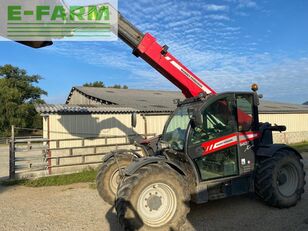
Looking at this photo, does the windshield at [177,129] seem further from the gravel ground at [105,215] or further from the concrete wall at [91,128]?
the concrete wall at [91,128]

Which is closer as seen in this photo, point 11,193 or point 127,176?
point 127,176

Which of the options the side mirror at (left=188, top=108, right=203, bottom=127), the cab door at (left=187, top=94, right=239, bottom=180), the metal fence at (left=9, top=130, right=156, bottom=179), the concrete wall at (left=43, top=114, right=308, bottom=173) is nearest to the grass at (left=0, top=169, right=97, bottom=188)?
the metal fence at (left=9, top=130, right=156, bottom=179)

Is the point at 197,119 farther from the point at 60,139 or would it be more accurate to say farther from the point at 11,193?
the point at 60,139

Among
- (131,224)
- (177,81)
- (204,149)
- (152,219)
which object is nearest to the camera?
(131,224)

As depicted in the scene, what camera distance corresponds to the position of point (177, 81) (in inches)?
257

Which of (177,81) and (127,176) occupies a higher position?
(177,81)

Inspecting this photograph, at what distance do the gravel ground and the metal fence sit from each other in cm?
318

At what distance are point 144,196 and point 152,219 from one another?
0.40 m

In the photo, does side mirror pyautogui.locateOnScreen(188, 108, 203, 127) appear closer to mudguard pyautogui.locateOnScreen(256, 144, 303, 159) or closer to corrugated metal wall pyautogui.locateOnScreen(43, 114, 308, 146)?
mudguard pyautogui.locateOnScreen(256, 144, 303, 159)

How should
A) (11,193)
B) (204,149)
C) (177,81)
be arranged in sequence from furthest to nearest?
(11,193)
(177,81)
(204,149)

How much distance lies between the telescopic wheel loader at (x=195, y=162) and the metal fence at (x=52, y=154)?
4.99 meters

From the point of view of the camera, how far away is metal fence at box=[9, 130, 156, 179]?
1045 centimetres

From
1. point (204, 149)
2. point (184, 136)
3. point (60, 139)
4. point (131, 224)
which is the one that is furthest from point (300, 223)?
point (60, 139)

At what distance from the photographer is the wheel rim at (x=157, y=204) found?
4.88 meters
